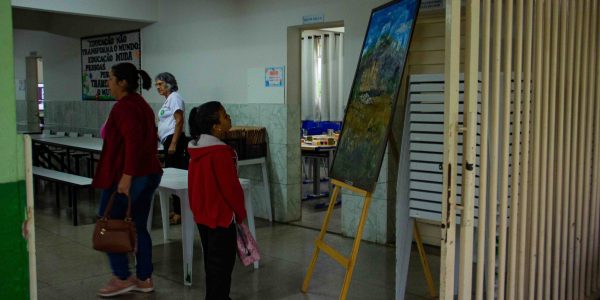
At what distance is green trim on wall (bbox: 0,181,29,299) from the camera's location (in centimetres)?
167

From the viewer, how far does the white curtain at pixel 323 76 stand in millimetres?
10008

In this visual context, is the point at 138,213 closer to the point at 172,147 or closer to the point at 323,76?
the point at 172,147

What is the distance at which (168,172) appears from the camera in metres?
5.20

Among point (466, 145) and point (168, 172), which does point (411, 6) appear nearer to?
point (466, 145)

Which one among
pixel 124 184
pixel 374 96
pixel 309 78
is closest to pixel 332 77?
pixel 309 78

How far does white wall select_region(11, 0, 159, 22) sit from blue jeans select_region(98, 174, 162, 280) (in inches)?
172

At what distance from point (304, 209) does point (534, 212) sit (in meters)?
4.63

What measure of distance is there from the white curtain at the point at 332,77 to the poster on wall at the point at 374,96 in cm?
619

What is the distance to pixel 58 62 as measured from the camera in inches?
413

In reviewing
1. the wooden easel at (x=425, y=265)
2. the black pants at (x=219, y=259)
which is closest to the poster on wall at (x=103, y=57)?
the black pants at (x=219, y=259)

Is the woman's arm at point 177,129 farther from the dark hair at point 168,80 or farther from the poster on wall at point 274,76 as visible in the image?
the poster on wall at point 274,76

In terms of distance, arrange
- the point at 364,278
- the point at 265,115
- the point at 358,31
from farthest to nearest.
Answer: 1. the point at 265,115
2. the point at 358,31
3. the point at 364,278

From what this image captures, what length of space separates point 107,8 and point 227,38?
78.1 inches

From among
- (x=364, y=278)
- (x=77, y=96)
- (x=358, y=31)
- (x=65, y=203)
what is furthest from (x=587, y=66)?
(x=77, y=96)
